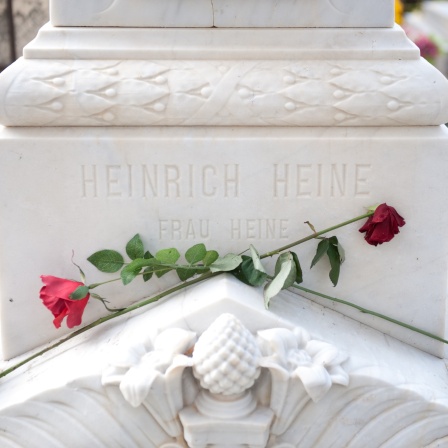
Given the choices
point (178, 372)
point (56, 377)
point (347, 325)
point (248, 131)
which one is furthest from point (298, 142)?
point (56, 377)

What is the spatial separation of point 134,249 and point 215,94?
1.46 ft

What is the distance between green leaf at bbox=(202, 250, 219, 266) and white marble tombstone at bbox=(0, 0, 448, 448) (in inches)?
2.5

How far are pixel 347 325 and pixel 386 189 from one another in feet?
1.21

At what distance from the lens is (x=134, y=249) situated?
2262mm

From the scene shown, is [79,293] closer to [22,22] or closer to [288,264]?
[288,264]

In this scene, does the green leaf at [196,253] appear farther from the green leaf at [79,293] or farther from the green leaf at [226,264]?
the green leaf at [79,293]

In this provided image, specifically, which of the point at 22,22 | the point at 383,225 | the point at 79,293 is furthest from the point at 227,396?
the point at 22,22

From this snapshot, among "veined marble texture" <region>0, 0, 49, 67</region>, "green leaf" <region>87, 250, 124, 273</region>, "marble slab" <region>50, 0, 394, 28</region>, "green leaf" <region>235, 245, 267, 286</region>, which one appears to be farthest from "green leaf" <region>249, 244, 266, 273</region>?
"veined marble texture" <region>0, 0, 49, 67</region>

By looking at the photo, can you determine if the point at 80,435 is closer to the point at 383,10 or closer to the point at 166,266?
the point at 166,266

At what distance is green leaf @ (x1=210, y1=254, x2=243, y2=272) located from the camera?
221 centimetres

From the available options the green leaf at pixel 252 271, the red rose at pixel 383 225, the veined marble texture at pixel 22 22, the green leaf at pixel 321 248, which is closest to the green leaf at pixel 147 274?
the green leaf at pixel 252 271

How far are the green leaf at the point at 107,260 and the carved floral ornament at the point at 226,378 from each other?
26 cm

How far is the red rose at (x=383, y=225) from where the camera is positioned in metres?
2.21

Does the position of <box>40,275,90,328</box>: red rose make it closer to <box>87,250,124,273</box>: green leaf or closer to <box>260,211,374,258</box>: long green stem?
<box>87,250,124,273</box>: green leaf
